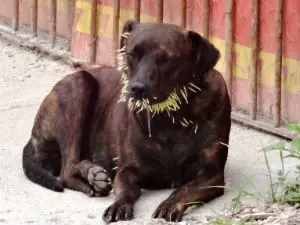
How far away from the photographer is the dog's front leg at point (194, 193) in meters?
6.32

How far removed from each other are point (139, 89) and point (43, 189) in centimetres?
115

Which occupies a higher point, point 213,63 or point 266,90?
point 213,63

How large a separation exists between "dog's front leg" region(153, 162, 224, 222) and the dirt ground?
2.1 inches

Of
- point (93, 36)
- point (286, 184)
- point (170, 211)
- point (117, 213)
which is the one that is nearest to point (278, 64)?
point (286, 184)

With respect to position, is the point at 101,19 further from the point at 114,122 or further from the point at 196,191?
the point at 196,191

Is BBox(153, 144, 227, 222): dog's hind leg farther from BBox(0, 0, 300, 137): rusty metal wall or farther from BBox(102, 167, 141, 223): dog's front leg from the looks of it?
BBox(0, 0, 300, 137): rusty metal wall

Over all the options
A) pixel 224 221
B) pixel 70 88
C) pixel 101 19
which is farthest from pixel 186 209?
pixel 101 19

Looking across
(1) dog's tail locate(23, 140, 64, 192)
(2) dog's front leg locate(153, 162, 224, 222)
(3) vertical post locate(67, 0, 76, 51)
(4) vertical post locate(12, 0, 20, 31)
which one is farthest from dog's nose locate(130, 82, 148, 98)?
(4) vertical post locate(12, 0, 20, 31)

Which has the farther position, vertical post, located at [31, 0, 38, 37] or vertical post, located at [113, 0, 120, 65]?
vertical post, located at [31, 0, 38, 37]

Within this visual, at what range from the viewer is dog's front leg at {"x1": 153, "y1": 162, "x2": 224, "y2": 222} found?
6320 mm

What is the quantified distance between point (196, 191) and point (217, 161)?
257mm

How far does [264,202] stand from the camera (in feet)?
21.0

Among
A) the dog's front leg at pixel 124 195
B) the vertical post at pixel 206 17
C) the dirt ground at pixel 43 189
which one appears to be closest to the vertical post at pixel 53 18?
the dirt ground at pixel 43 189

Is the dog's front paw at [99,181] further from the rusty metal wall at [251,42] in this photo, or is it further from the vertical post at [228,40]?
the vertical post at [228,40]
